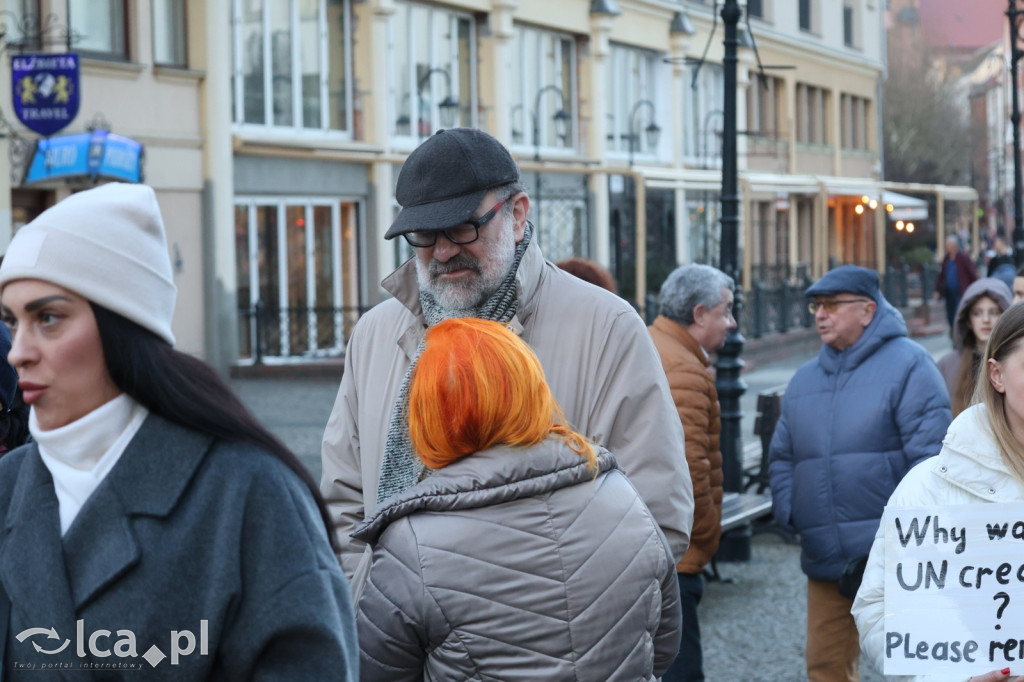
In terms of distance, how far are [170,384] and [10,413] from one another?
2125 millimetres

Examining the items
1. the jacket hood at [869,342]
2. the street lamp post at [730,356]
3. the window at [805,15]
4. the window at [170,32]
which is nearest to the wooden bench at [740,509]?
the street lamp post at [730,356]

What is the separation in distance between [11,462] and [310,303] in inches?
869

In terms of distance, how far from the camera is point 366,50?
82.1 feet

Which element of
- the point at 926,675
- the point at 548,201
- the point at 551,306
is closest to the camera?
the point at 926,675

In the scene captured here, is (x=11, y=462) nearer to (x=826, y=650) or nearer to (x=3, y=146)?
(x=826, y=650)

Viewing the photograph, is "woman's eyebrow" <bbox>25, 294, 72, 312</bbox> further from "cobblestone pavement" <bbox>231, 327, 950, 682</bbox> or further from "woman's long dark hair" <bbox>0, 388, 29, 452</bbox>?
"cobblestone pavement" <bbox>231, 327, 950, 682</bbox>

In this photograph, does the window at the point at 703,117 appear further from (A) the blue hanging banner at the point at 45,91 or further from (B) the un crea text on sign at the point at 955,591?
(B) the un crea text on sign at the point at 955,591

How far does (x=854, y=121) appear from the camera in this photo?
50594 millimetres

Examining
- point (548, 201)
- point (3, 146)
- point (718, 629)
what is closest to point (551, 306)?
point (718, 629)

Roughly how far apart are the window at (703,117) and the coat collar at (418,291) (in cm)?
3329

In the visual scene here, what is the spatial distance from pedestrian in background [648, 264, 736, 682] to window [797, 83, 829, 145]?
39.6 m

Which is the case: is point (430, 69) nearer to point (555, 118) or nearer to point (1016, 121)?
point (555, 118)

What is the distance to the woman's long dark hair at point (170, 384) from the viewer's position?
7.14 ft

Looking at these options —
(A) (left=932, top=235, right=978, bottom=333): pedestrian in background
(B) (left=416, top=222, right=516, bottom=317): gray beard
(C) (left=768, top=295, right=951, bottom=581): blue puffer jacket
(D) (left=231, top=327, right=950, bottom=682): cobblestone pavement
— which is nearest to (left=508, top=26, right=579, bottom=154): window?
(A) (left=932, top=235, right=978, bottom=333): pedestrian in background
